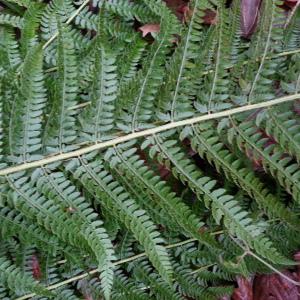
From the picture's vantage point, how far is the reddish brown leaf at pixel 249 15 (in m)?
2.10

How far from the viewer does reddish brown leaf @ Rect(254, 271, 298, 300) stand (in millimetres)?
2133

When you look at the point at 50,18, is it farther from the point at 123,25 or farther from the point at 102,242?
the point at 102,242

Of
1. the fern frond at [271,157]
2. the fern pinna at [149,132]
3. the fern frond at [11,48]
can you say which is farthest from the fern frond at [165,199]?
the fern frond at [11,48]

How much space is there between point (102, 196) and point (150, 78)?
389mm

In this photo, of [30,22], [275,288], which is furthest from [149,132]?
[275,288]

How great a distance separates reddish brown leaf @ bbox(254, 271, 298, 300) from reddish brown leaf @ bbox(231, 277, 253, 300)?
0.20 feet

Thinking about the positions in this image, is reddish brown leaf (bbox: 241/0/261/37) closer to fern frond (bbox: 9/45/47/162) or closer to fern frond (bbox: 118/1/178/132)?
fern frond (bbox: 118/1/178/132)

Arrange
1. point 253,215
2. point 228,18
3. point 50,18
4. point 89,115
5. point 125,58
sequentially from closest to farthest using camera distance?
point 228,18
point 89,115
point 125,58
point 253,215
point 50,18

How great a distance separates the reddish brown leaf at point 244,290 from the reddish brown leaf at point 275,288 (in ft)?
0.20

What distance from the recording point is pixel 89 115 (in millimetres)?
1635

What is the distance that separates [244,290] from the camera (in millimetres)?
2137

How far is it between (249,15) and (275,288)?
1.13 m

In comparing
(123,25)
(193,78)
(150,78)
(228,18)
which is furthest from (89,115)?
(123,25)

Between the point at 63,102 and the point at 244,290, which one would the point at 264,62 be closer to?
the point at 63,102
